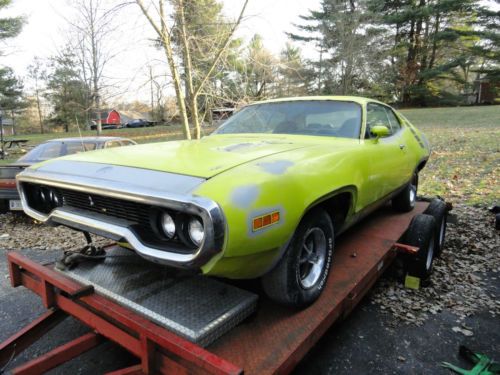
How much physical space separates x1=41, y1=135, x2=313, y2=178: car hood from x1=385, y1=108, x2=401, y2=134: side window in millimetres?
1789

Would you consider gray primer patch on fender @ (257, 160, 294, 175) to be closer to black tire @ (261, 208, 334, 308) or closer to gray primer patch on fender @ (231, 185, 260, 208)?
gray primer patch on fender @ (231, 185, 260, 208)

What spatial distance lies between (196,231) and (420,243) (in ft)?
7.54

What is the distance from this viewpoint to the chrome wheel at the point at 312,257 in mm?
2424

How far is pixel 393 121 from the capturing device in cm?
451

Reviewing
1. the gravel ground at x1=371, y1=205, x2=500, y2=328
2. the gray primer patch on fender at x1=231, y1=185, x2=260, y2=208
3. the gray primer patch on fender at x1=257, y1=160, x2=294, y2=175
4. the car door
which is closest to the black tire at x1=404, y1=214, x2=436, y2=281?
the gravel ground at x1=371, y1=205, x2=500, y2=328

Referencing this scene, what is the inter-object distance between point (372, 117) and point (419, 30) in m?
36.1

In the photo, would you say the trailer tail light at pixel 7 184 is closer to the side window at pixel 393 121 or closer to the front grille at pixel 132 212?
the front grille at pixel 132 212

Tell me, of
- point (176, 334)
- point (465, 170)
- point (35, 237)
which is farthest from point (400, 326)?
point (465, 170)

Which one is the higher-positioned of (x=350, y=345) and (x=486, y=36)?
(x=486, y=36)

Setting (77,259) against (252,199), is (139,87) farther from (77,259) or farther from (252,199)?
(252,199)

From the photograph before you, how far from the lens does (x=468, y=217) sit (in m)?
5.47

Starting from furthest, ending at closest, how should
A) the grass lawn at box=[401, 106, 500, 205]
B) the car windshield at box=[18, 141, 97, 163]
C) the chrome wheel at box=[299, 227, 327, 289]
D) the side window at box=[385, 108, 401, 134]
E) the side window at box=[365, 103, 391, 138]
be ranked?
1. the grass lawn at box=[401, 106, 500, 205]
2. the car windshield at box=[18, 141, 97, 163]
3. the side window at box=[385, 108, 401, 134]
4. the side window at box=[365, 103, 391, 138]
5. the chrome wheel at box=[299, 227, 327, 289]

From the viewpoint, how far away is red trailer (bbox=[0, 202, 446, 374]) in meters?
1.73

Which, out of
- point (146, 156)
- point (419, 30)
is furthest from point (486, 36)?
point (146, 156)
